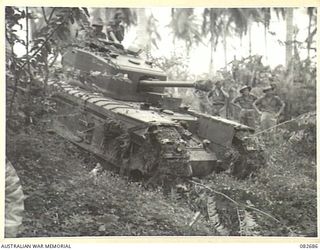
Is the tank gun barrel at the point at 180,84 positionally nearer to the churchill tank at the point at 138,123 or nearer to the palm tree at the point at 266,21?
the churchill tank at the point at 138,123

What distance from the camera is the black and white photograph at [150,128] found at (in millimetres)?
3430

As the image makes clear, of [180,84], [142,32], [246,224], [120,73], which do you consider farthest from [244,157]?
[142,32]

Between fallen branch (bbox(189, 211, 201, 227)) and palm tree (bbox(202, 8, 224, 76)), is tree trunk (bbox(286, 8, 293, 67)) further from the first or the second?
fallen branch (bbox(189, 211, 201, 227))

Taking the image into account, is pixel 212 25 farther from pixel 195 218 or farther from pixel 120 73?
pixel 195 218

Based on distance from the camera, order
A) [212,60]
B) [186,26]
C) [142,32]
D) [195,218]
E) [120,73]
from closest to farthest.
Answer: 1. [195,218]
2. [186,26]
3. [142,32]
4. [212,60]
5. [120,73]

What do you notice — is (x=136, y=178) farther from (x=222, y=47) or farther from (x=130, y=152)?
(x=222, y=47)

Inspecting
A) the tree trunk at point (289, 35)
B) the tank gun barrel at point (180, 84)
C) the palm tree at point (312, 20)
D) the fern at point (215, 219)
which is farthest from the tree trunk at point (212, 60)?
the fern at point (215, 219)

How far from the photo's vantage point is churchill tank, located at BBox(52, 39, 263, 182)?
148 inches

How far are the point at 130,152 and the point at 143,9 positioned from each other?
3.05ft

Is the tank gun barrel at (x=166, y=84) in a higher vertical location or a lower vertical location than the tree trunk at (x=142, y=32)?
lower

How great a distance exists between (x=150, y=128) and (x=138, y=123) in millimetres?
84

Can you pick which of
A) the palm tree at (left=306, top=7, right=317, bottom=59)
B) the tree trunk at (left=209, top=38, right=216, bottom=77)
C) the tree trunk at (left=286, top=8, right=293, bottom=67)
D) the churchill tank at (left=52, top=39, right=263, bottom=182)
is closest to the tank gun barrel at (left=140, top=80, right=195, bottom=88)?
the churchill tank at (left=52, top=39, right=263, bottom=182)

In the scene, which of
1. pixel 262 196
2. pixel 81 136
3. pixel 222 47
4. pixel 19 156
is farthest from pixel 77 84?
pixel 262 196

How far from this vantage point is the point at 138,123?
12.5ft
